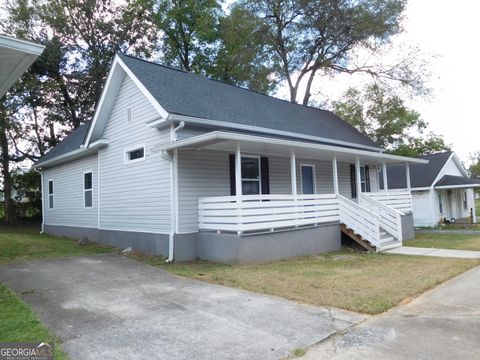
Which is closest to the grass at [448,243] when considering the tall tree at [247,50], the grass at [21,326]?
the grass at [21,326]

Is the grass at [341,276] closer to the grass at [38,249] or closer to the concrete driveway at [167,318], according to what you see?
the concrete driveway at [167,318]

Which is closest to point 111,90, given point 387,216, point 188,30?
point 387,216

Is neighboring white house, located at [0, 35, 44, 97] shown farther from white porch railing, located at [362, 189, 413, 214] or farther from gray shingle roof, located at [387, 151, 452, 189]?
gray shingle roof, located at [387, 151, 452, 189]

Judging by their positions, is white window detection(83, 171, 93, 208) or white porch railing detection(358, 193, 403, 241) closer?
white porch railing detection(358, 193, 403, 241)

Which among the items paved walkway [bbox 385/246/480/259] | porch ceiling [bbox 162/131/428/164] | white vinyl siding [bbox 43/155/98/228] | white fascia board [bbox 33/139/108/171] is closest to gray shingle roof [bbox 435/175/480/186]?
paved walkway [bbox 385/246/480/259]

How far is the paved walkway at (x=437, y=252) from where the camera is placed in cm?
1010

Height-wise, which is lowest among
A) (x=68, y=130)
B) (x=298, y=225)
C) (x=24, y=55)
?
(x=298, y=225)

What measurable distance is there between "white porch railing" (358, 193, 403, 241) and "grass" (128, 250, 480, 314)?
225cm

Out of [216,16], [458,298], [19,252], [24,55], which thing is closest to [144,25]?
[216,16]

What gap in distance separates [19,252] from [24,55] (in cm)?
754

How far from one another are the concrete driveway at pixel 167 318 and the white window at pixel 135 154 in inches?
181

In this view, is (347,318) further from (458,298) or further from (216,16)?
(216,16)

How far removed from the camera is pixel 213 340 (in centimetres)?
434

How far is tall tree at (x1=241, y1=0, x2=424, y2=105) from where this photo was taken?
70.2 ft
